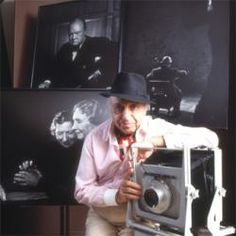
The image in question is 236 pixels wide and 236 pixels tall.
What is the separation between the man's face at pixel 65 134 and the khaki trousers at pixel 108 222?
1.32ft

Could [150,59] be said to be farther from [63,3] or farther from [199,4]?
[63,3]

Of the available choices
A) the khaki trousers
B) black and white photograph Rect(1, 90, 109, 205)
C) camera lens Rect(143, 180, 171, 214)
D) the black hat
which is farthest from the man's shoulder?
camera lens Rect(143, 180, 171, 214)

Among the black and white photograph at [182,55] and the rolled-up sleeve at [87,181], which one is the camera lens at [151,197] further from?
the black and white photograph at [182,55]

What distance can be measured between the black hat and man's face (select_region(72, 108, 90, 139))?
0.41 meters

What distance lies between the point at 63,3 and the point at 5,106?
2.35ft

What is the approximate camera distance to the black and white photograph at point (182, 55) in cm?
167

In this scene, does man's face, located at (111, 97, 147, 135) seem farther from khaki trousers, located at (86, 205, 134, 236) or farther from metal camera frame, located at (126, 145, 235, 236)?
khaki trousers, located at (86, 205, 134, 236)

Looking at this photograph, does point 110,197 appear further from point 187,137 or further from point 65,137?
point 65,137

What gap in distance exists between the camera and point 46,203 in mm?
1568

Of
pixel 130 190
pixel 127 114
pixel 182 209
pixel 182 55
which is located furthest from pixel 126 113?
pixel 182 55

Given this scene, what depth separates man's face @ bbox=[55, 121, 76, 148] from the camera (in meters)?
1.58

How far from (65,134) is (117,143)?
44 centimetres

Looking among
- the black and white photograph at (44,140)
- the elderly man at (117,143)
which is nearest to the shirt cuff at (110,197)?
the elderly man at (117,143)

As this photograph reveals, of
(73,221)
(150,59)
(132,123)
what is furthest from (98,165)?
(73,221)
